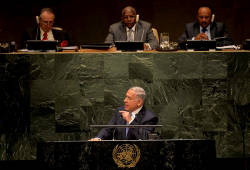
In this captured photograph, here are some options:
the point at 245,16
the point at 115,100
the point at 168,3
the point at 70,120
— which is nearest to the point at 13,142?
the point at 70,120

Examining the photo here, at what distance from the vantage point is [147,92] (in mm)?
4445

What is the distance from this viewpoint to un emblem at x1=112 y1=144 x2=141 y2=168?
2553mm

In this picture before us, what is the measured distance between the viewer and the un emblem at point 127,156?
2.55 metres

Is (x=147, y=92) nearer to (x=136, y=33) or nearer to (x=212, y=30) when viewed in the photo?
(x=136, y=33)

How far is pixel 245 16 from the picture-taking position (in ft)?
25.2

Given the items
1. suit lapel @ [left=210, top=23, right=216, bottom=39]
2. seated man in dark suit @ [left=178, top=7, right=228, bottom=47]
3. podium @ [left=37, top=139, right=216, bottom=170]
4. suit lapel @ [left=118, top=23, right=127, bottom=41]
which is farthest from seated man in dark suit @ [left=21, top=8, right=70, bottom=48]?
podium @ [left=37, top=139, right=216, bottom=170]

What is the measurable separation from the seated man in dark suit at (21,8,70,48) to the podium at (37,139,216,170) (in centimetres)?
321

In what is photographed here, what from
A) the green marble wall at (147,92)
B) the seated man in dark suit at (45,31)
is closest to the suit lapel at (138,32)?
the seated man in dark suit at (45,31)

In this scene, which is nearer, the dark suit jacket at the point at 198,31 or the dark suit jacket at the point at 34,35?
the dark suit jacket at the point at 34,35

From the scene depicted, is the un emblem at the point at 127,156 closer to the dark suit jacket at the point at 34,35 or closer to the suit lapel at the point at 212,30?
the dark suit jacket at the point at 34,35

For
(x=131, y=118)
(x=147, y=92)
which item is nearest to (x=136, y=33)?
(x=147, y=92)

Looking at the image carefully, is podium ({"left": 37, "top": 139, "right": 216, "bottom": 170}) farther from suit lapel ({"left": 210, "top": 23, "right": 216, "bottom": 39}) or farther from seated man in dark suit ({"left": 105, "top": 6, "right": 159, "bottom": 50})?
suit lapel ({"left": 210, "top": 23, "right": 216, "bottom": 39})

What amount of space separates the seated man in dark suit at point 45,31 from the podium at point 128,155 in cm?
321

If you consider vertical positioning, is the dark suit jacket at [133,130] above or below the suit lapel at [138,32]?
below
